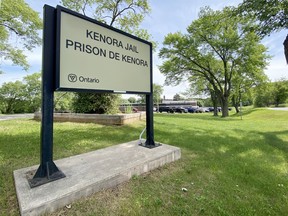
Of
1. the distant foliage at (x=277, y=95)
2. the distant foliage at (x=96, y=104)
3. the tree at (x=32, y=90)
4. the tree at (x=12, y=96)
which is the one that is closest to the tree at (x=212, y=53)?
the distant foliage at (x=96, y=104)

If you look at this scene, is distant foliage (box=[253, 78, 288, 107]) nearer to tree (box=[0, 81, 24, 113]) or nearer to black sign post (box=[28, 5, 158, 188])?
black sign post (box=[28, 5, 158, 188])

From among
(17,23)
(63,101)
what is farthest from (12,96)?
(17,23)

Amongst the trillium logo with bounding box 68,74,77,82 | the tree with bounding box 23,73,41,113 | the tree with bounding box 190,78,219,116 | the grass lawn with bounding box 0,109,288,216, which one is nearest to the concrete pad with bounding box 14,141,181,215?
the grass lawn with bounding box 0,109,288,216

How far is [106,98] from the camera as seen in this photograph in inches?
339

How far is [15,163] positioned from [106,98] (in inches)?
231

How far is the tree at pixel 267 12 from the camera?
656cm

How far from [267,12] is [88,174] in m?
8.91

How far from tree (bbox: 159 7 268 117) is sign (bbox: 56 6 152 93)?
12701 mm

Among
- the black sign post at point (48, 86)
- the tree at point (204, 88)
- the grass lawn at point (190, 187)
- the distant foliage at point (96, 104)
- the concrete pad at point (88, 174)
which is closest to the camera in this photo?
the concrete pad at point (88, 174)

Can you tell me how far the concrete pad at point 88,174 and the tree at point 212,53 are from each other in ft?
45.2

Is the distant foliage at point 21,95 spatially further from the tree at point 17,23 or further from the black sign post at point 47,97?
the black sign post at point 47,97

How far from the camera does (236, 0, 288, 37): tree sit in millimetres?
6562

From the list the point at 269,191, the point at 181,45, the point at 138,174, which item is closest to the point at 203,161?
the point at 269,191

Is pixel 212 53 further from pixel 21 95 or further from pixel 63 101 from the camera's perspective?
pixel 21 95
